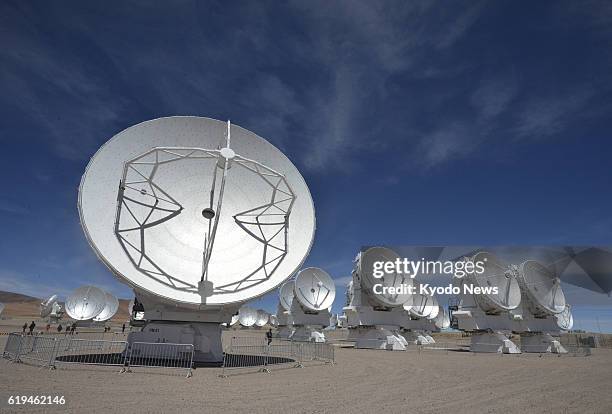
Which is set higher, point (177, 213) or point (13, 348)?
point (177, 213)

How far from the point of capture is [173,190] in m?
20.3

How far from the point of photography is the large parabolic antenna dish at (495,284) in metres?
35.7

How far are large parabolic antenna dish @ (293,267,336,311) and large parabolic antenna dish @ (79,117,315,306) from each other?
77.4 ft

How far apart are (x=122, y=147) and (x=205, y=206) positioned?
4.84 meters

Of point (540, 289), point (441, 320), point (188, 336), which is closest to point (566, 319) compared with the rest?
point (441, 320)

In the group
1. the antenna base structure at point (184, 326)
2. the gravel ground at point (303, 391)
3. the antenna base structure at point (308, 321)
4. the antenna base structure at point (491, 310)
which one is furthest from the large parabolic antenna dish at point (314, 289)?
the gravel ground at point (303, 391)

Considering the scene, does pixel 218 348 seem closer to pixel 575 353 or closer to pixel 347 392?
pixel 347 392

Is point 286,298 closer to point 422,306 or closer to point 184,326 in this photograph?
point 422,306

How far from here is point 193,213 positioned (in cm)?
2036

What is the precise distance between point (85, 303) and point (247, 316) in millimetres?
49635

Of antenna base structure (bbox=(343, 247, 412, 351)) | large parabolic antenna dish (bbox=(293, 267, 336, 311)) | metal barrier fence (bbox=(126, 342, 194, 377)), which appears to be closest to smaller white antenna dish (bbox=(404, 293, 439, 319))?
large parabolic antenna dish (bbox=(293, 267, 336, 311))

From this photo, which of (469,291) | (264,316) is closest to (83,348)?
(469,291)

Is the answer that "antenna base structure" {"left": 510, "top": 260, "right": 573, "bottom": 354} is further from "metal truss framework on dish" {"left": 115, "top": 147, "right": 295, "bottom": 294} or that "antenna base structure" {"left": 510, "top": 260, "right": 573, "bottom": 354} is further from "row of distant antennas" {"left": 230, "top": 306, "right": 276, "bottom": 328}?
"row of distant antennas" {"left": 230, "top": 306, "right": 276, "bottom": 328}

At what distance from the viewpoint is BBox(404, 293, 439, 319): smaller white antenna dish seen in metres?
50.1
